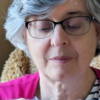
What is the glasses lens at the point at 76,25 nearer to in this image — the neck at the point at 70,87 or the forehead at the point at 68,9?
the forehead at the point at 68,9

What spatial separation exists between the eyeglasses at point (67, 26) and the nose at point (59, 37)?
0.01 metres

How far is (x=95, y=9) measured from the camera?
0.82m

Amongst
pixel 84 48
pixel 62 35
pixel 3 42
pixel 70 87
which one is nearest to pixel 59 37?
pixel 62 35

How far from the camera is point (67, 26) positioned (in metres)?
0.78

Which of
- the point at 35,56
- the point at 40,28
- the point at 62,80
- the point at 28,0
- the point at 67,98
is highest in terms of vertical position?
the point at 28,0

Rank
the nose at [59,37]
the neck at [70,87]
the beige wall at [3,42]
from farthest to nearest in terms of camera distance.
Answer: the beige wall at [3,42] < the neck at [70,87] < the nose at [59,37]

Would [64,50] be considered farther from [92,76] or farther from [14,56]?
[14,56]

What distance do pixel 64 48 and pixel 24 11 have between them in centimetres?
22

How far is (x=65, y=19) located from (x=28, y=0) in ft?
0.52

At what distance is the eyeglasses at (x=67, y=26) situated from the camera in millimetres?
780

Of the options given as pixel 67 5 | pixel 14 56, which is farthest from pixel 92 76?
pixel 14 56

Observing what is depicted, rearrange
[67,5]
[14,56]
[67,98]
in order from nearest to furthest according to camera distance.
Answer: [67,5]
[67,98]
[14,56]

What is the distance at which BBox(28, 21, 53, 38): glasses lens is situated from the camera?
0.79m

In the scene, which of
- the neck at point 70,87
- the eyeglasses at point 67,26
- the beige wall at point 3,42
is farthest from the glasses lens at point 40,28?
the beige wall at point 3,42
